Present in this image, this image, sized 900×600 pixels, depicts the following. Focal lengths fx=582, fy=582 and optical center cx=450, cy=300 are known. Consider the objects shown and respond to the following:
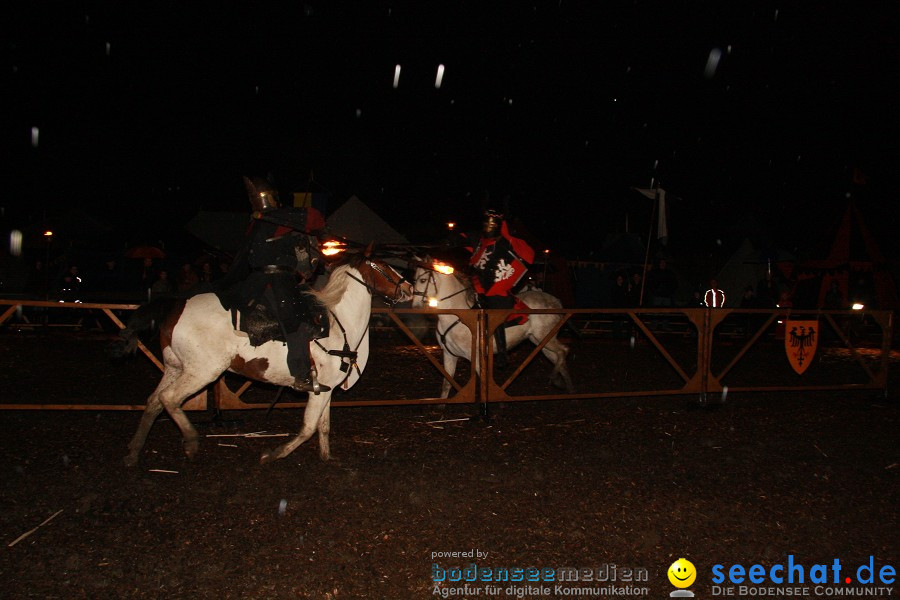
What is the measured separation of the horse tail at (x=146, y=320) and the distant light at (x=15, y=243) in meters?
25.3

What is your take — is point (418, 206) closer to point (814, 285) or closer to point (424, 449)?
point (814, 285)

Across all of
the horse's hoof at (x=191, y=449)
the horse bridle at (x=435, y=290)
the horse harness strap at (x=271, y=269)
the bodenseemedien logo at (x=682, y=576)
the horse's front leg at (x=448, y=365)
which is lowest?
the bodenseemedien logo at (x=682, y=576)

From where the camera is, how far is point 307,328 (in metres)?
5.80

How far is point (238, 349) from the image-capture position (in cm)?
570

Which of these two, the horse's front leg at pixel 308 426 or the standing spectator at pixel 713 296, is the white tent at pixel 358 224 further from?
the horse's front leg at pixel 308 426

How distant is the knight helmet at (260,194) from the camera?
576 cm

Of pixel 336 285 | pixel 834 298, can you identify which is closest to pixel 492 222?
pixel 336 285

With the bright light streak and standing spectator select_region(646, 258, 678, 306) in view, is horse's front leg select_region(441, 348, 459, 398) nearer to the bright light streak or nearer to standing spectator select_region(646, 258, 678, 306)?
the bright light streak

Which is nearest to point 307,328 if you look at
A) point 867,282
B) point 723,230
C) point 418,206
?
point 867,282

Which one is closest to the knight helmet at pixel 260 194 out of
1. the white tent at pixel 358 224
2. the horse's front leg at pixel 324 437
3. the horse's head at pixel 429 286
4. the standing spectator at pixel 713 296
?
the horse's front leg at pixel 324 437

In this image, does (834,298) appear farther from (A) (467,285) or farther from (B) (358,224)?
(B) (358,224)

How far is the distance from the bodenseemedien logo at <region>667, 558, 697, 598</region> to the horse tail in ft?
15.7

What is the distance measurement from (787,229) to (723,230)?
16.1 ft

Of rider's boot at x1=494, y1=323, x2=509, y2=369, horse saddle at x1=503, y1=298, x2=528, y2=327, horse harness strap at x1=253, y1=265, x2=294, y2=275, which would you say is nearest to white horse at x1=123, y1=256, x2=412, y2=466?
horse harness strap at x1=253, y1=265, x2=294, y2=275
